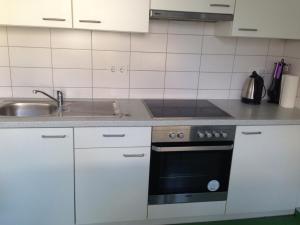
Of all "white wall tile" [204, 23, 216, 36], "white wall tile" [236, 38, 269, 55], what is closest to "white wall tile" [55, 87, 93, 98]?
"white wall tile" [204, 23, 216, 36]

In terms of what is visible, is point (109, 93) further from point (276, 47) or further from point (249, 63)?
point (276, 47)

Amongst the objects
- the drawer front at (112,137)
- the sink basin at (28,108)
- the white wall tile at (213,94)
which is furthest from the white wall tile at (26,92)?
the white wall tile at (213,94)

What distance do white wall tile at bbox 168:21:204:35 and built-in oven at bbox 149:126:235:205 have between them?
85 cm

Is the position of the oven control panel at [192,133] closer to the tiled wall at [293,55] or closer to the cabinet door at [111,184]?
the cabinet door at [111,184]

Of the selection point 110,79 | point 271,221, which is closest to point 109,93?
point 110,79

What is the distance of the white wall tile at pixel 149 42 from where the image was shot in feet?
7.50

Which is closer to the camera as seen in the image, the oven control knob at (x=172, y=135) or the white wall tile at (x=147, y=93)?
the oven control knob at (x=172, y=135)

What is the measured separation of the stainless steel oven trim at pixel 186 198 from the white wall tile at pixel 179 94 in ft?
2.70

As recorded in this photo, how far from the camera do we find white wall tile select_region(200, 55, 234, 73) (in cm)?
242

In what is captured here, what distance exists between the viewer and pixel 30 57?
2.19 metres

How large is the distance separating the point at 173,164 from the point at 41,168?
0.88 m

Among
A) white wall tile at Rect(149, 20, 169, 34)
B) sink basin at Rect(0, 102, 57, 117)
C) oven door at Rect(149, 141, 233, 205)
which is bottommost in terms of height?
oven door at Rect(149, 141, 233, 205)

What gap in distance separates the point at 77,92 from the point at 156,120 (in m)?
0.80

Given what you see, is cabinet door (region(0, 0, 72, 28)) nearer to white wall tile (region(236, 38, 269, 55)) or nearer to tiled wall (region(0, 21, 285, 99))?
tiled wall (region(0, 21, 285, 99))
